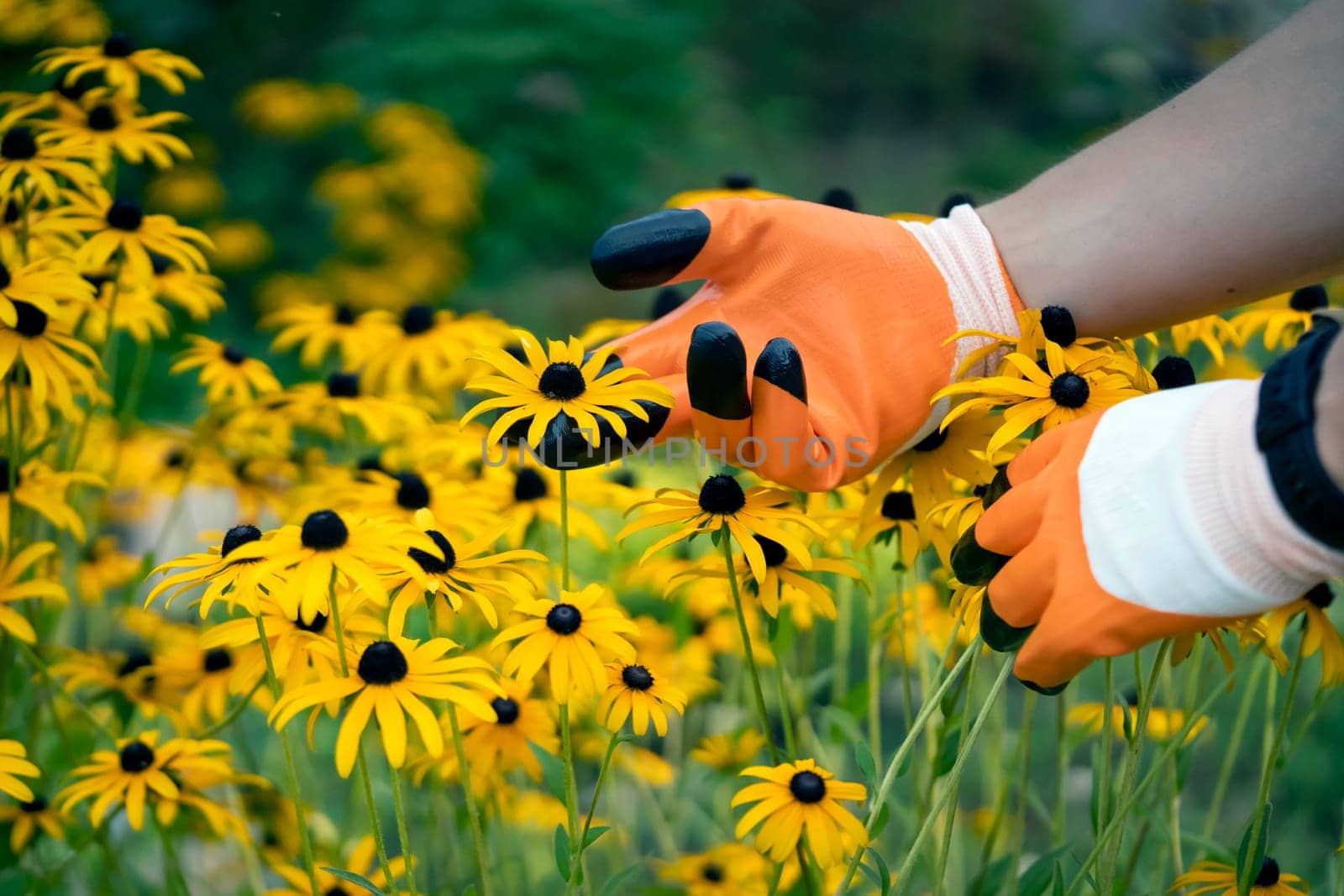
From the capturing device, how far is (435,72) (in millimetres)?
3014

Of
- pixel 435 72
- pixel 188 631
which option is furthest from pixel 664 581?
pixel 435 72

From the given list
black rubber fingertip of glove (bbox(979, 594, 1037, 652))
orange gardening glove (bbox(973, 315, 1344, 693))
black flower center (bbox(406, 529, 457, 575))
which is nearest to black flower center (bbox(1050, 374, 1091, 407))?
orange gardening glove (bbox(973, 315, 1344, 693))

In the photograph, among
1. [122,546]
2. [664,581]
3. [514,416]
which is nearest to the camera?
[514,416]

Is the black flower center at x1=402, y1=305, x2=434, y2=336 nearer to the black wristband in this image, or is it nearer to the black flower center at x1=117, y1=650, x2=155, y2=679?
the black flower center at x1=117, y1=650, x2=155, y2=679

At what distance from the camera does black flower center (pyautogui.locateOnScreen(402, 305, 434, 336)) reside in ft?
6.19

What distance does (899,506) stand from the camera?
50.9 inches

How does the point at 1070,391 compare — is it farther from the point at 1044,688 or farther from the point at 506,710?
the point at 506,710

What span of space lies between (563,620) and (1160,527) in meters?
0.49

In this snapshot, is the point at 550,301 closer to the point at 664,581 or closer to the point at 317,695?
the point at 664,581

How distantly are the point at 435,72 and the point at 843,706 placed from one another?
6.68 ft

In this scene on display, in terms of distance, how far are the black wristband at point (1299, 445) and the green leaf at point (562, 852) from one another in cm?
64

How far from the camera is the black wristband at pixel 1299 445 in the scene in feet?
2.71

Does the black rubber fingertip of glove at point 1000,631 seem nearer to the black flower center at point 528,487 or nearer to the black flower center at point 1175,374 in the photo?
the black flower center at point 1175,374

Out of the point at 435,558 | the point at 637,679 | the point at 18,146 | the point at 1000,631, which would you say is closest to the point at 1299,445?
Result: the point at 1000,631
